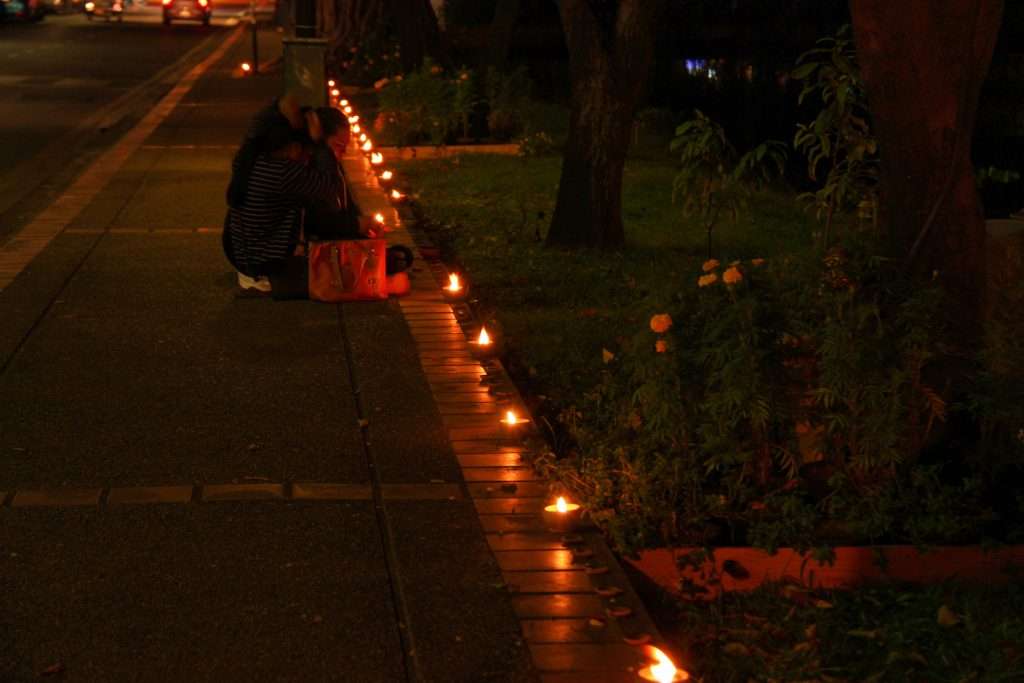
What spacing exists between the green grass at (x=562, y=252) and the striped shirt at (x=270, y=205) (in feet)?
4.19

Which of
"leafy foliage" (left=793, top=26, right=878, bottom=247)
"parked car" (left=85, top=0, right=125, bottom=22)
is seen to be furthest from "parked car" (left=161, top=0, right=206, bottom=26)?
"leafy foliage" (left=793, top=26, right=878, bottom=247)

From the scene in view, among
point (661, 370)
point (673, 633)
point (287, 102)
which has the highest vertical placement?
point (287, 102)

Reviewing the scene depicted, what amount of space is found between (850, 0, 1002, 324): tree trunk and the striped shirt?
421cm

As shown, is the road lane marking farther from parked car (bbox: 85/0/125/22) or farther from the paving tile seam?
parked car (bbox: 85/0/125/22)

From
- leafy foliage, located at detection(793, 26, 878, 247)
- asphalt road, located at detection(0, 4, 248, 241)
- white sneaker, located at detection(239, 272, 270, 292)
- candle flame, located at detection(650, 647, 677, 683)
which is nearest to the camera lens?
candle flame, located at detection(650, 647, 677, 683)

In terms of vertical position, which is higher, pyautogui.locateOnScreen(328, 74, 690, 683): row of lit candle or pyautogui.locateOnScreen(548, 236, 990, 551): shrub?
pyautogui.locateOnScreen(548, 236, 990, 551): shrub

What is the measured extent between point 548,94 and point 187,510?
75.4 feet

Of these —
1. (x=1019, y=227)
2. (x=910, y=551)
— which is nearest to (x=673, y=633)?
(x=910, y=551)

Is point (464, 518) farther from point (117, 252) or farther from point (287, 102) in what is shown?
point (117, 252)

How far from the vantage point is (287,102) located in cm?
937

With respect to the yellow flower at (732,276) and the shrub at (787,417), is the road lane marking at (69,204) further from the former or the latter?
the yellow flower at (732,276)

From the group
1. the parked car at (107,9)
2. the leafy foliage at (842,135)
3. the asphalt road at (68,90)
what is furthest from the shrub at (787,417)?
the parked car at (107,9)

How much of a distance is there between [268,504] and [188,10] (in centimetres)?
5758

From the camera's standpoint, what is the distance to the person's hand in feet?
31.2
